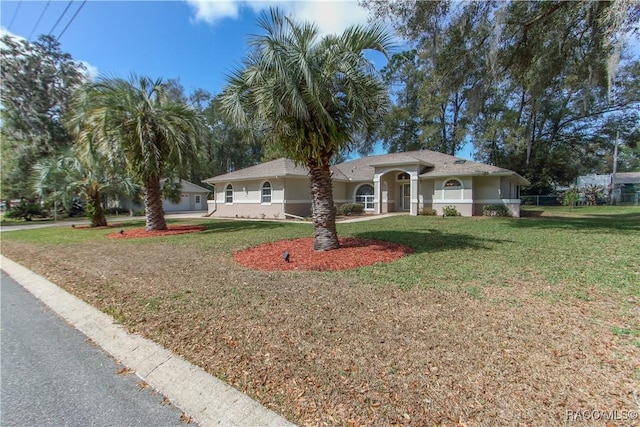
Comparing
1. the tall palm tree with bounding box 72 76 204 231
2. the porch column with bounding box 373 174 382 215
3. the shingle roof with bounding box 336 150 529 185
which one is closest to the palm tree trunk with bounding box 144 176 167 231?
the tall palm tree with bounding box 72 76 204 231

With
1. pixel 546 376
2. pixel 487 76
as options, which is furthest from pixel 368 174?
pixel 546 376

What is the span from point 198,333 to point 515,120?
1298 inches

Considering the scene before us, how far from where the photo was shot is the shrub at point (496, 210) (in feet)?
63.7

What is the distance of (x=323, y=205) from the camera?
26.9ft

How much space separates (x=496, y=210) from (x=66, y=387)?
21430mm

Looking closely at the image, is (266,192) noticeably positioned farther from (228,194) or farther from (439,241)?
(439,241)

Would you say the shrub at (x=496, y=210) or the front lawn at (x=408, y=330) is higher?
the shrub at (x=496, y=210)

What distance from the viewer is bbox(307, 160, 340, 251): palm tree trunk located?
8164mm

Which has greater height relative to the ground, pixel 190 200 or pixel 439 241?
pixel 190 200

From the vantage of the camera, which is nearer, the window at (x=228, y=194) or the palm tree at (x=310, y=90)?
the palm tree at (x=310, y=90)

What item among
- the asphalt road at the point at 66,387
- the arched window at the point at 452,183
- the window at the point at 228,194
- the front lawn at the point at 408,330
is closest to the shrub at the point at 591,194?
the arched window at the point at 452,183

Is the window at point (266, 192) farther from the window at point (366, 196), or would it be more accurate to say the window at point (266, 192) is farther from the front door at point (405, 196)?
the front door at point (405, 196)

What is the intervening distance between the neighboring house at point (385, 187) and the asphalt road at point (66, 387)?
16964 mm

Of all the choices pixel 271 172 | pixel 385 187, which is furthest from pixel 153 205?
pixel 385 187
